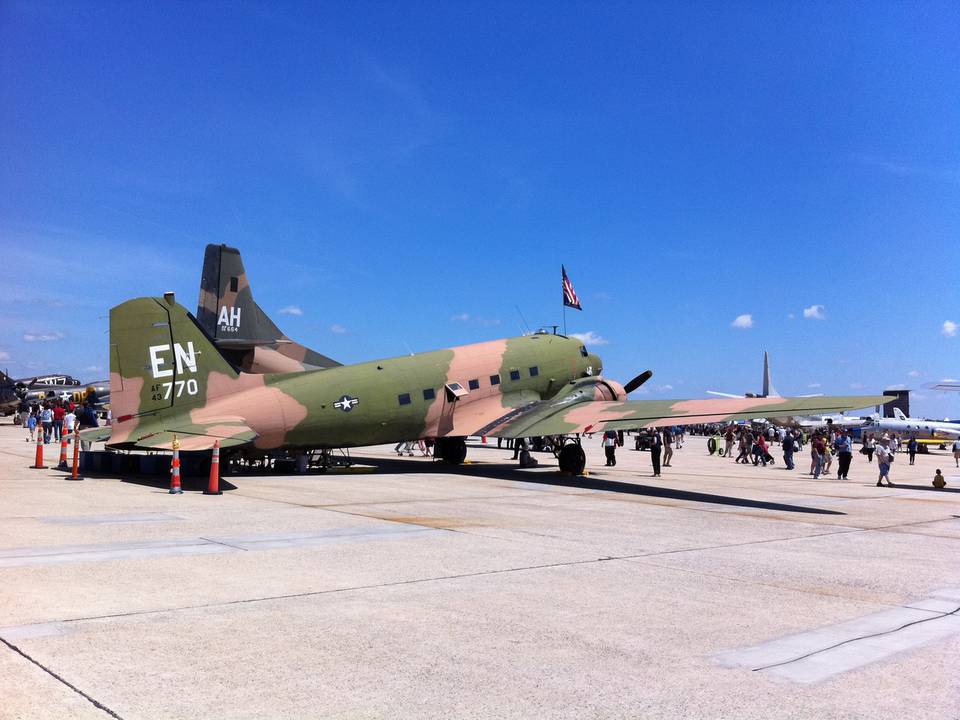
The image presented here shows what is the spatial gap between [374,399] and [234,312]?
31.4 feet

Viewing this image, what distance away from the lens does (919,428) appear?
77.5 metres

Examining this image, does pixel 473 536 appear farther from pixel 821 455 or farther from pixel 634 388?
pixel 821 455

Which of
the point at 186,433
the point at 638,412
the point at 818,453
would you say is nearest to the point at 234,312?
the point at 186,433

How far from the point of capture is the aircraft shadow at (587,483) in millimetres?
18859

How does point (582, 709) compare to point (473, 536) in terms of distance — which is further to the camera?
point (473, 536)

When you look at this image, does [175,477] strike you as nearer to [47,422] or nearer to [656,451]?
[656,451]

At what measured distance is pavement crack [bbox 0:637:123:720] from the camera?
484 cm

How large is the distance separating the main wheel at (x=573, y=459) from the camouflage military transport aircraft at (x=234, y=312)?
11041 mm

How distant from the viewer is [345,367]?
24156 millimetres

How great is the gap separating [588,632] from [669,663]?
990 millimetres

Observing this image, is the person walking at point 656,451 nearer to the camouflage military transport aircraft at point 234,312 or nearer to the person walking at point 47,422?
the camouflage military transport aircraft at point 234,312

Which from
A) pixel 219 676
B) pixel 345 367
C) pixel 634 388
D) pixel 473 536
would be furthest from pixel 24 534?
pixel 634 388

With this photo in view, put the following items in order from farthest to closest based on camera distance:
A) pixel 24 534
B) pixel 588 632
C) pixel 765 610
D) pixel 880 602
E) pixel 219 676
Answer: pixel 24 534, pixel 880 602, pixel 765 610, pixel 588 632, pixel 219 676

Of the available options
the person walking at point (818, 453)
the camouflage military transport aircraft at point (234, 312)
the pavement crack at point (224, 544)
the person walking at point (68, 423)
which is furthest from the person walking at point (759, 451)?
the pavement crack at point (224, 544)
